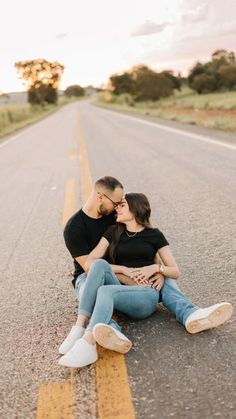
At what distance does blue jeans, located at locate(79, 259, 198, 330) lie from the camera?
336 centimetres

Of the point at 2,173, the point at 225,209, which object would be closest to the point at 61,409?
the point at 225,209

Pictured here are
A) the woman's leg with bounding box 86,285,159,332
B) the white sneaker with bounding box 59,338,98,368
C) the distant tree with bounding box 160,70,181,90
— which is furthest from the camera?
the distant tree with bounding box 160,70,181,90

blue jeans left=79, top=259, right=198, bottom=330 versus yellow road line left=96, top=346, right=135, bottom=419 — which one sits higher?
blue jeans left=79, top=259, right=198, bottom=330

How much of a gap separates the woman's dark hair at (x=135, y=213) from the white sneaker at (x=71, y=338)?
663 mm

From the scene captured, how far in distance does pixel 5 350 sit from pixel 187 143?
11.1 m

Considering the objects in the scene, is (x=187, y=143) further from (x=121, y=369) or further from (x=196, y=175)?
(x=121, y=369)

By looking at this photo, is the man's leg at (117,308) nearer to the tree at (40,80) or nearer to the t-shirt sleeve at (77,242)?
the t-shirt sleeve at (77,242)

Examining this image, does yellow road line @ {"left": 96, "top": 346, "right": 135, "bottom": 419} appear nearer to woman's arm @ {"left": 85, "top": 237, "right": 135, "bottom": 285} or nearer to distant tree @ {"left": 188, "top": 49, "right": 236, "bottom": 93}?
woman's arm @ {"left": 85, "top": 237, "right": 135, "bottom": 285}

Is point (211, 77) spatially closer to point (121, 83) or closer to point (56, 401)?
point (121, 83)

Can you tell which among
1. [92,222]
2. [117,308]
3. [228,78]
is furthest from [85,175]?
[228,78]

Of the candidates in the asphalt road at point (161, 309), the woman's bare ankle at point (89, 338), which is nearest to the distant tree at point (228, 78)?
the asphalt road at point (161, 309)

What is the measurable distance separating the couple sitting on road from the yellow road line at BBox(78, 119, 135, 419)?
0.08 meters

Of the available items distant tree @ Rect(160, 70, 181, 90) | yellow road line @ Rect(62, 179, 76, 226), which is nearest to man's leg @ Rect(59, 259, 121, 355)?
yellow road line @ Rect(62, 179, 76, 226)

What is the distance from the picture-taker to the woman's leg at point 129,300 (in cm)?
329
